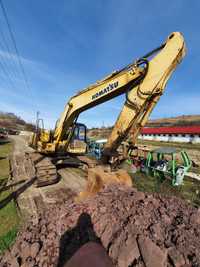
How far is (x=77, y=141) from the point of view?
983 centimetres

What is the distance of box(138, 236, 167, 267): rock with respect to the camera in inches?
102

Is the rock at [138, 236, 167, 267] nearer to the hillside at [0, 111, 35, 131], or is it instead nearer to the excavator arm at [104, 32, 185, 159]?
the excavator arm at [104, 32, 185, 159]

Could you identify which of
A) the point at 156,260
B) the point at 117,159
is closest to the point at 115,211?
the point at 156,260

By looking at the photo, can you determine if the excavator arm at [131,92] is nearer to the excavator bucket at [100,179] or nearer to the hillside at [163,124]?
the excavator bucket at [100,179]

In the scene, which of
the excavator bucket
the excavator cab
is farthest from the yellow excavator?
the excavator cab

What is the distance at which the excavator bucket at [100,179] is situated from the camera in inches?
212

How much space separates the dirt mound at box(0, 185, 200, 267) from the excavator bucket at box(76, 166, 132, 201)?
2.75ft

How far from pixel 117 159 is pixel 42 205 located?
2.90 metres

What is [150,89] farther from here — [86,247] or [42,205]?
[42,205]

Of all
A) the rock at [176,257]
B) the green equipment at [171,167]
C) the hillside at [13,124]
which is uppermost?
the hillside at [13,124]

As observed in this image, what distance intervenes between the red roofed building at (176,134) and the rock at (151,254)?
34.5 m

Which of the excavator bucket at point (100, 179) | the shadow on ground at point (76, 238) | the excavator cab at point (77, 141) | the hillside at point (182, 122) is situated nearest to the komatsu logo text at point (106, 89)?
the excavator bucket at point (100, 179)

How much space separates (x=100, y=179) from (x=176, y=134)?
41.5 metres

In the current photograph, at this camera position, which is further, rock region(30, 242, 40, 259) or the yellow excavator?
the yellow excavator
